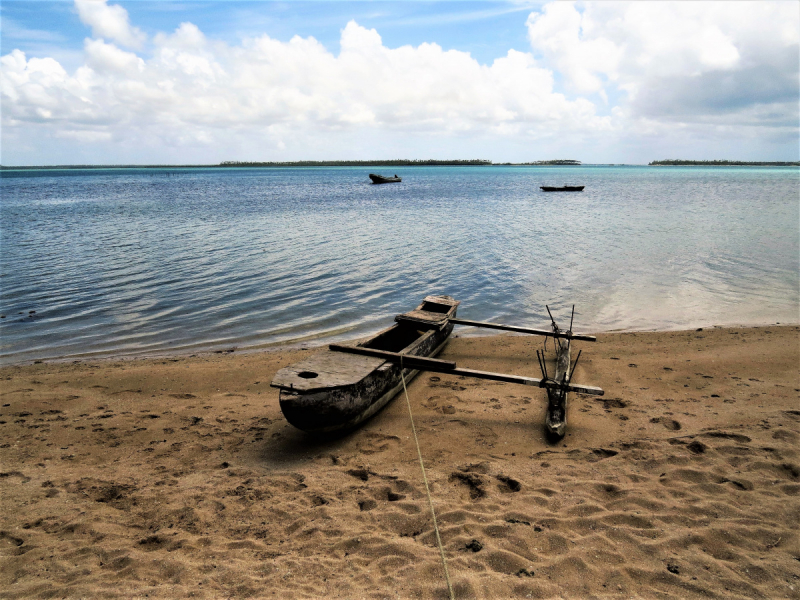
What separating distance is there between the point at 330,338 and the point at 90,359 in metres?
4.61

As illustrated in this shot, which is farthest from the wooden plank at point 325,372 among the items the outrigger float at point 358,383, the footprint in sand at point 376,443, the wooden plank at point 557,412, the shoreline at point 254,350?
the shoreline at point 254,350

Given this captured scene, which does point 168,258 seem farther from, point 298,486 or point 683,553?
point 683,553

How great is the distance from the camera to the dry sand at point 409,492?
11.5ft

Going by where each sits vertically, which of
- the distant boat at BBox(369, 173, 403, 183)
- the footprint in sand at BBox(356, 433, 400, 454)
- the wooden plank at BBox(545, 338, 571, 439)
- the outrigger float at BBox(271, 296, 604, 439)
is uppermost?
the distant boat at BBox(369, 173, 403, 183)

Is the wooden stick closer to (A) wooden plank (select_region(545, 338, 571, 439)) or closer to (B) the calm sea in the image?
(A) wooden plank (select_region(545, 338, 571, 439))

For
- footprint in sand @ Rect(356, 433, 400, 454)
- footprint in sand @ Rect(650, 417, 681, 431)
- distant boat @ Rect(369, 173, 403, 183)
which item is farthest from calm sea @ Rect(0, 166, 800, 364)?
distant boat @ Rect(369, 173, 403, 183)

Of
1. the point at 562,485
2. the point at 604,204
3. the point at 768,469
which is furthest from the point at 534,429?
the point at 604,204

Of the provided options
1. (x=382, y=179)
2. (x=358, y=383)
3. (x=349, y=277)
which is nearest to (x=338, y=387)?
(x=358, y=383)

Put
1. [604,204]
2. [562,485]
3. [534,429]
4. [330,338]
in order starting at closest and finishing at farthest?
[562,485] → [534,429] → [330,338] → [604,204]

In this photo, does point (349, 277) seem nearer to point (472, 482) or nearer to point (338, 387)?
point (338, 387)

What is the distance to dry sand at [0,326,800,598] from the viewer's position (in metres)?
3.50

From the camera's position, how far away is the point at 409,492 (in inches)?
182

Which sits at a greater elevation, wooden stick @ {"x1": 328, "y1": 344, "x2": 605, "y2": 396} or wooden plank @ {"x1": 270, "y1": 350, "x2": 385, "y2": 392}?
wooden plank @ {"x1": 270, "y1": 350, "x2": 385, "y2": 392}

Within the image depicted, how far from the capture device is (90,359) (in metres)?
8.96
